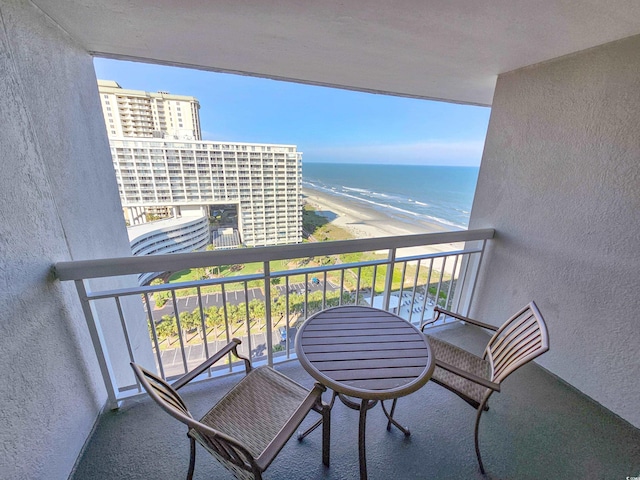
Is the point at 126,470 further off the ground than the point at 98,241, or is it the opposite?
the point at 98,241

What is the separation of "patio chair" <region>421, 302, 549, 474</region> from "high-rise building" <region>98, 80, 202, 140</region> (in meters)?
3.20

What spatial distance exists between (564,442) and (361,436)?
143 centimetres

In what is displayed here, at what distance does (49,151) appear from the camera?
1407 millimetres

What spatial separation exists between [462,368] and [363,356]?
2.50 ft

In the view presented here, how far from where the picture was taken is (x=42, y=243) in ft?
4.20

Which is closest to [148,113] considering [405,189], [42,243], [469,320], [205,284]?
[42,243]

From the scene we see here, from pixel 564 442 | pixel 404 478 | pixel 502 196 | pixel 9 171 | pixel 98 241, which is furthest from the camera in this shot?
pixel 502 196

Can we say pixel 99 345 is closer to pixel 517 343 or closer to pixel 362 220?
pixel 517 343

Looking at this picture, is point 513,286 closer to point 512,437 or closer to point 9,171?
point 512,437

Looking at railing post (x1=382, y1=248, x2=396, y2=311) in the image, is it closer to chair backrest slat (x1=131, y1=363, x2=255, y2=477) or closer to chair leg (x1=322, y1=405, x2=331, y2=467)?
chair leg (x1=322, y1=405, x2=331, y2=467)

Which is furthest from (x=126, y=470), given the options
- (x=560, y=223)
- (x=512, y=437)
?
(x=560, y=223)

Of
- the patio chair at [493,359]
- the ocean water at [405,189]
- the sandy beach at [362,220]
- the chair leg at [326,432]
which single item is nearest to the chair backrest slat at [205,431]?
the chair leg at [326,432]

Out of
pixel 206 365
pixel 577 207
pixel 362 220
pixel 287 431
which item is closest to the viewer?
pixel 287 431

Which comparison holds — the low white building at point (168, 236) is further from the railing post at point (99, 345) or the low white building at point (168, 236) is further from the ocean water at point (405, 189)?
the ocean water at point (405, 189)
